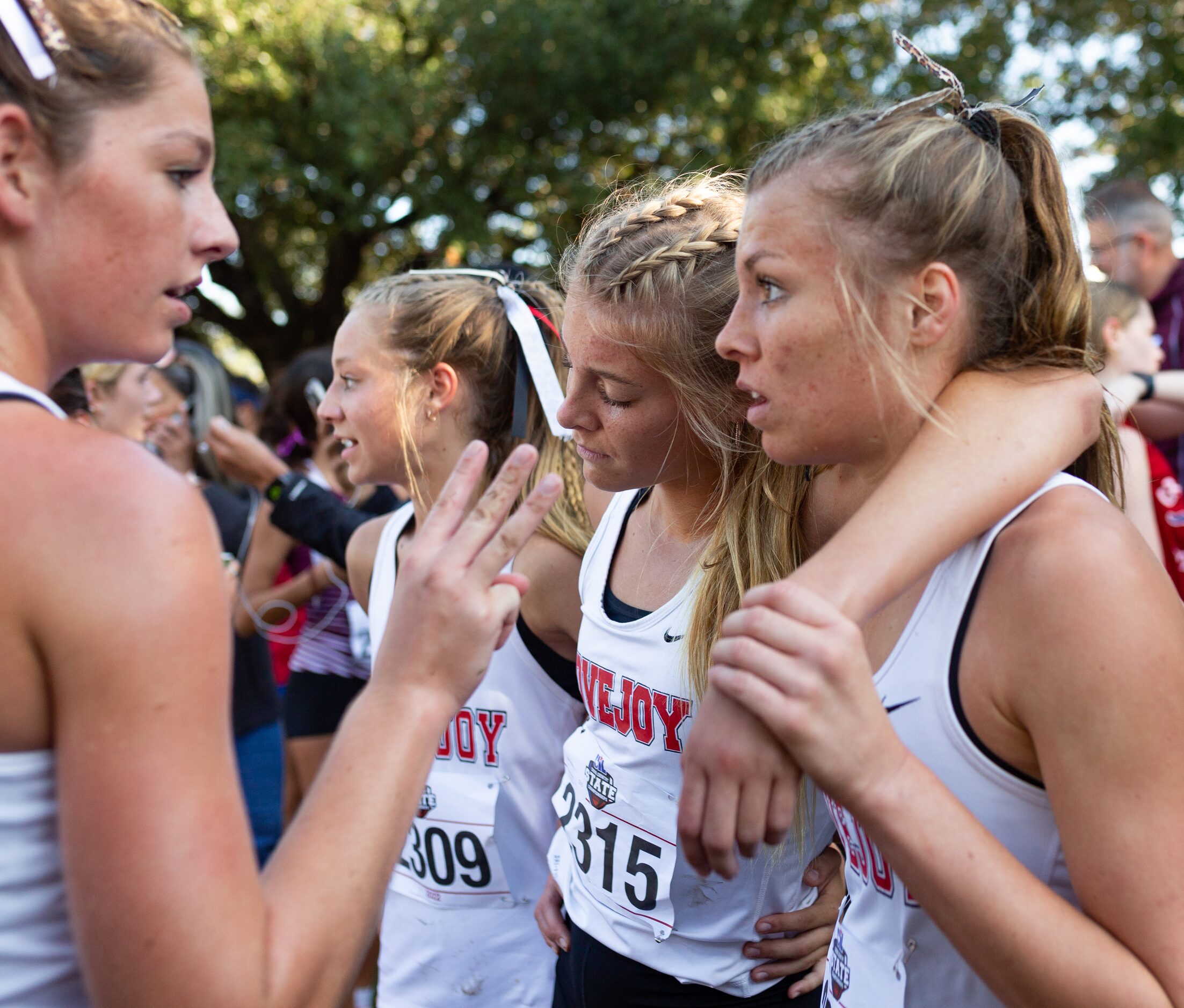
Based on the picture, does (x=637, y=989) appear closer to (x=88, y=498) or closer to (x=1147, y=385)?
(x=88, y=498)

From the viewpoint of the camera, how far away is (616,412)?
207cm

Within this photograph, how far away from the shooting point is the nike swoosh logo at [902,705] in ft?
4.62

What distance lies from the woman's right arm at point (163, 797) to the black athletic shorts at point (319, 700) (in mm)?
3653

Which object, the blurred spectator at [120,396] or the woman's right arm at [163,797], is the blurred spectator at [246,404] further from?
the woman's right arm at [163,797]

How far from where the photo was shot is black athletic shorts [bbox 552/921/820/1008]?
75.5 inches

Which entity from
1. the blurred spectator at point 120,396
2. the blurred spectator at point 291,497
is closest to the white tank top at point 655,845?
the blurred spectator at point 291,497

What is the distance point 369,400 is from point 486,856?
50.8 inches

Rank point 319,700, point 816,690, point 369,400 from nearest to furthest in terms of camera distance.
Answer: point 816,690 < point 369,400 < point 319,700

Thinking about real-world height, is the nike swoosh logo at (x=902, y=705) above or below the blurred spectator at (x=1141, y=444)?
above

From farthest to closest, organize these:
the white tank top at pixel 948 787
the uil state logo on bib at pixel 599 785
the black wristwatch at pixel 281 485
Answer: the black wristwatch at pixel 281 485 < the uil state logo on bib at pixel 599 785 < the white tank top at pixel 948 787

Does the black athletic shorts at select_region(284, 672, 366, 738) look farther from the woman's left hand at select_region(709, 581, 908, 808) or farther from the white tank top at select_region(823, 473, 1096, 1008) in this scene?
the woman's left hand at select_region(709, 581, 908, 808)

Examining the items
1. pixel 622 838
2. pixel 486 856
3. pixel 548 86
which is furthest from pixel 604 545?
pixel 548 86

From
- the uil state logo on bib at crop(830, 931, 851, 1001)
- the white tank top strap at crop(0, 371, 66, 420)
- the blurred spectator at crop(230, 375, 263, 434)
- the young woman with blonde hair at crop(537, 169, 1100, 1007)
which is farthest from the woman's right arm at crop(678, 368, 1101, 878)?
the blurred spectator at crop(230, 375, 263, 434)

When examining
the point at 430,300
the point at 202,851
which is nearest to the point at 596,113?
the point at 430,300
